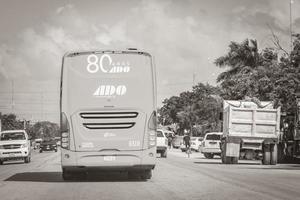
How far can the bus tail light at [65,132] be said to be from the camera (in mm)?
17422

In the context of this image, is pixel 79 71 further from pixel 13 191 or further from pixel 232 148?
pixel 232 148

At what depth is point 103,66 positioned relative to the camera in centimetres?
1767

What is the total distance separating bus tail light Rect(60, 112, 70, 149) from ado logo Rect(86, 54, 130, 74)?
59.7 inches

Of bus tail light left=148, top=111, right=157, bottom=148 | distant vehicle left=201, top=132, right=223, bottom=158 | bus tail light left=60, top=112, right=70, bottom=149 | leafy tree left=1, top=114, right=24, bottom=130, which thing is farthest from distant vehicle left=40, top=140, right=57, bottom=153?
leafy tree left=1, top=114, right=24, bottom=130

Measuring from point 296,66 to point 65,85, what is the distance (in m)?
25.4

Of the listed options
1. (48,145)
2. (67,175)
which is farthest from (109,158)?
(48,145)

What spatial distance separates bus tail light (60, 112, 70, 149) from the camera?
57.2 ft

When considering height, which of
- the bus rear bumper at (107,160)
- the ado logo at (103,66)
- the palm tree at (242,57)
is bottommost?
the bus rear bumper at (107,160)

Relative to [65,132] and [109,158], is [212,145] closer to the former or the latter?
[109,158]

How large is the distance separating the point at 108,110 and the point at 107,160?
1.37 meters

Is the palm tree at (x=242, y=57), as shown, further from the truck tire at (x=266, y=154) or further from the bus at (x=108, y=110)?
the bus at (x=108, y=110)

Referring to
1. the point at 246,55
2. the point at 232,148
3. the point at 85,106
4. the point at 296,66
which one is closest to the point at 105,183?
the point at 85,106

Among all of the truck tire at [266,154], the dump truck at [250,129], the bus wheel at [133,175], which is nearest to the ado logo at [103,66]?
the bus wheel at [133,175]

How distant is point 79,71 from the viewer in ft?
57.7
